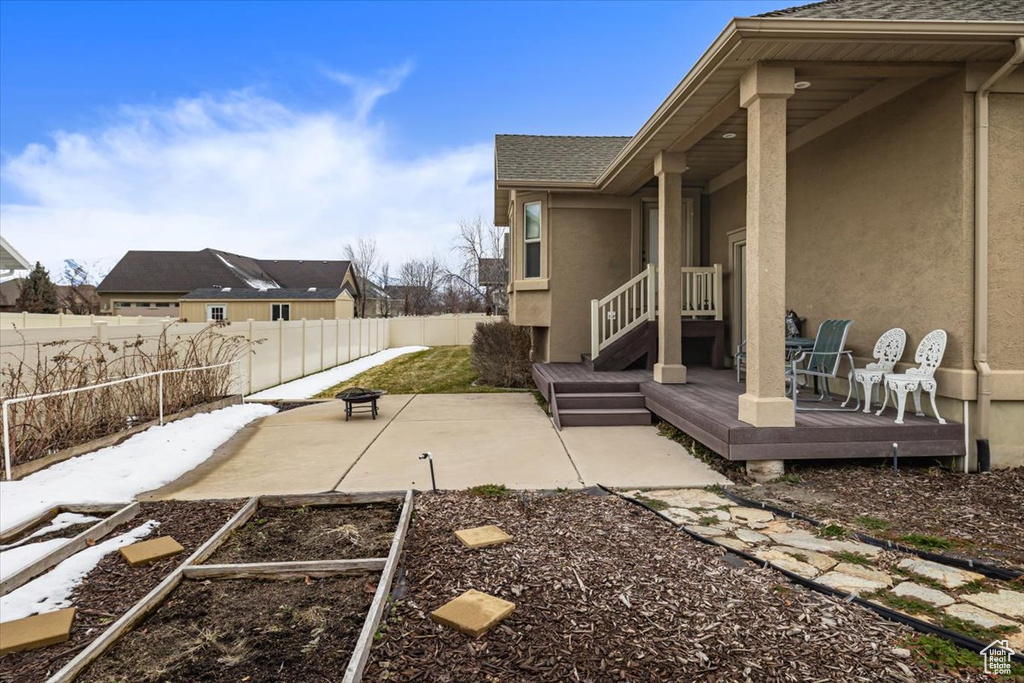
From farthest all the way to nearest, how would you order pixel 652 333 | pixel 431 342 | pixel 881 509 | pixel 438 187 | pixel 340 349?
pixel 438 187, pixel 431 342, pixel 340 349, pixel 652 333, pixel 881 509

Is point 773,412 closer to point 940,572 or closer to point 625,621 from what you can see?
point 940,572

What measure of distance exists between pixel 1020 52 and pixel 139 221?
48.0m

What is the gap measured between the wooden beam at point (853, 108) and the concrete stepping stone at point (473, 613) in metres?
5.73

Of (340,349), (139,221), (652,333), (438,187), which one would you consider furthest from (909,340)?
(139,221)

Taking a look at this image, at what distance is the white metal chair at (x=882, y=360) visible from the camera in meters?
5.18

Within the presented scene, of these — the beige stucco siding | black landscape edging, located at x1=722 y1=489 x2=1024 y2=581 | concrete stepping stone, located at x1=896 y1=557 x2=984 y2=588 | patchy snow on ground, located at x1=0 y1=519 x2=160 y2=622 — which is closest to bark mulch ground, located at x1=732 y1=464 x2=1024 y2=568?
black landscape edging, located at x1=722 y1=489 x2=1024 y2=581

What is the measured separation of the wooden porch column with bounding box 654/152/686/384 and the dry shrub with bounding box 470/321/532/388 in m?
4.12

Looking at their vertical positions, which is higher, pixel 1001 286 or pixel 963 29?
pixel 963 29

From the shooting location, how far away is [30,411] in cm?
517

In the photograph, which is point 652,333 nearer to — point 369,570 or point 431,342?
A: point 369,570

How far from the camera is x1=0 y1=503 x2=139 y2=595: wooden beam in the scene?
9.72ft

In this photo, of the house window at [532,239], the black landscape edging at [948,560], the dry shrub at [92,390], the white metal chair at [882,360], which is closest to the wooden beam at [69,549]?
the dry shrub at [92,390]

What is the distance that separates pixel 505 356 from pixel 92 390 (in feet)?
22.8

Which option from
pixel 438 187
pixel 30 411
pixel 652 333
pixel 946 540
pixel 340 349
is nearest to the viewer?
pixel 946 540
